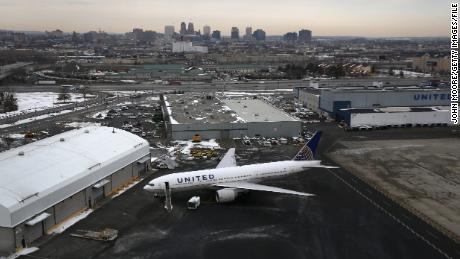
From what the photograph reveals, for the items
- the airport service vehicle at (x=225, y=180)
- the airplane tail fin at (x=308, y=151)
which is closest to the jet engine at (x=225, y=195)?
the airport service vehicle at (x=225, y=180)

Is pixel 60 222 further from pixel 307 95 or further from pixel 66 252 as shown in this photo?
pixel 307 95

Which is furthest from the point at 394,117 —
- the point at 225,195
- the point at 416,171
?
Result: the point at 225,195

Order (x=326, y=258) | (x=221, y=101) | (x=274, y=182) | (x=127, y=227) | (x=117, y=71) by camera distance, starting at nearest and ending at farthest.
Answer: (x=326, y=258) → (x=127, y=227) → (x=274, y=182) → (x=221, y=101) → (x=117, y=71)

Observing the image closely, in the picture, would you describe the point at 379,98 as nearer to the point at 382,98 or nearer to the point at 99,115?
the point at 382,98

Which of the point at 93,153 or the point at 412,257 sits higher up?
the point at 93,153

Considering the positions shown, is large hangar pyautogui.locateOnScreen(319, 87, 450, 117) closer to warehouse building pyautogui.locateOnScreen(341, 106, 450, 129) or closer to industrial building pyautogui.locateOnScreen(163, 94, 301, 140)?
warehouse building pyautogui.locateOnScreen(341, 106, 450, 129)

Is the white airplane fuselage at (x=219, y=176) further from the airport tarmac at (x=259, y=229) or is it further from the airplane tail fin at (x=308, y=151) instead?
the airport tarmac at (x=259, y=229)

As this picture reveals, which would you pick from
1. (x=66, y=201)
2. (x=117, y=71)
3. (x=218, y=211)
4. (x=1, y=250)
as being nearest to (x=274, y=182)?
(x=218, y=211)
